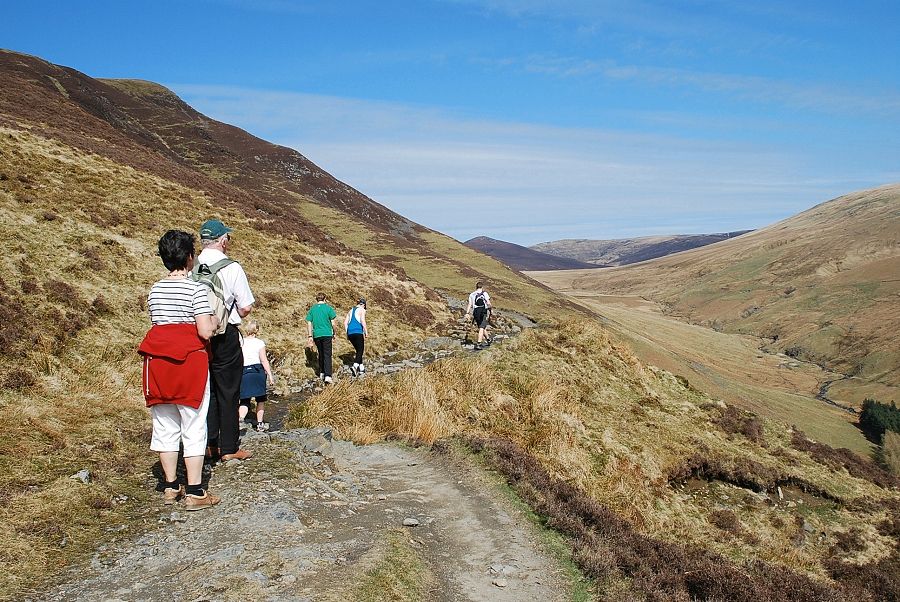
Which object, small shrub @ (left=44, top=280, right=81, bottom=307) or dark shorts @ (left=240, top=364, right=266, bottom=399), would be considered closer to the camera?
dark shorts @ (left=240, top=364, right=266, bottom=399)

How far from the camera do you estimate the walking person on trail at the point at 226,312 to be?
710 centimetres

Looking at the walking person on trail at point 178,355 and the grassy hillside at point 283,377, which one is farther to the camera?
the grassy hillside at point 283,377

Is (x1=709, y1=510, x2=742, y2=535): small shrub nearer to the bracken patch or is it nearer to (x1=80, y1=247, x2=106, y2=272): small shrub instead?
the bracken patch

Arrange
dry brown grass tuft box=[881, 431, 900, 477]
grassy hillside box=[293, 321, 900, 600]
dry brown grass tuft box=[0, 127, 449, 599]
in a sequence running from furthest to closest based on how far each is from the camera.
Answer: dry brown grass tuft box=[881, 431, 900, 477] < grassy hillside box=[293, 321, 900, 600] < dry brown grass tuft box=[0, 127, 449, 599]

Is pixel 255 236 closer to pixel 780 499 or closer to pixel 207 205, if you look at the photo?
pixel 207 205

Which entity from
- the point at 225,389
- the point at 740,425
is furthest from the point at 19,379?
the point at 740,425

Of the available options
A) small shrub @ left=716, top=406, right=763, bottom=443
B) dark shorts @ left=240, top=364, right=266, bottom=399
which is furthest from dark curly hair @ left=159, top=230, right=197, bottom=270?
small shrub @ left=716, top=406, right=763, bottom=443

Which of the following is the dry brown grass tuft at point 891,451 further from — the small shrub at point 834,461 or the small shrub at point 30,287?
the small shrub at point 30,287

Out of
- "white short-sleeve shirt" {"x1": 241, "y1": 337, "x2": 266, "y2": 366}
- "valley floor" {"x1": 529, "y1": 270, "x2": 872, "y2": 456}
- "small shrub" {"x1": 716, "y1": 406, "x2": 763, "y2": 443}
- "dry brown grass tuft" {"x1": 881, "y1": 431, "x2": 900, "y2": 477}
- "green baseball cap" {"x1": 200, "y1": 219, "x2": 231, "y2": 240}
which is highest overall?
"green baseball cap" {"x1": 200, "y1": 219, "x2": 231, "y2": 240}

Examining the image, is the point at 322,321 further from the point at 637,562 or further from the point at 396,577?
the point at 637,562

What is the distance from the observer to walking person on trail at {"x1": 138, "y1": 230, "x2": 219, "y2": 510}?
583cm

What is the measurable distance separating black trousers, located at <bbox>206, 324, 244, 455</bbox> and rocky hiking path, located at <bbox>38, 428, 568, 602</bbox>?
1.49 ft

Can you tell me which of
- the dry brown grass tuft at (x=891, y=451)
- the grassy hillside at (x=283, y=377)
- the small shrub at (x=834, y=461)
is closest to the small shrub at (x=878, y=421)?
the dry brown grass tuft at (x=891, y=451)

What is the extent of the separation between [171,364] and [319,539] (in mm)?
2662
